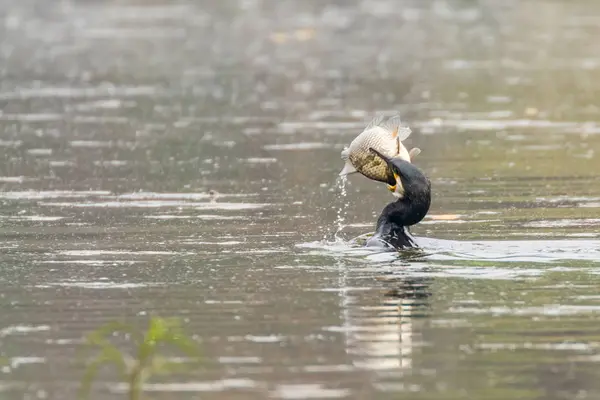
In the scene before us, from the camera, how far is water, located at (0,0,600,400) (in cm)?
882

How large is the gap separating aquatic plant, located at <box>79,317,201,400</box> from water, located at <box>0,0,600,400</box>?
12cm

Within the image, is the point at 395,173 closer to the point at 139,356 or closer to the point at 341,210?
the point at 341,210

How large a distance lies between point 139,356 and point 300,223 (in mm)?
6663

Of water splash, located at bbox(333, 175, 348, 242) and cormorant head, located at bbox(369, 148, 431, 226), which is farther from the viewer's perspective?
water splash, located at bbox(333, 175, 348, 242)

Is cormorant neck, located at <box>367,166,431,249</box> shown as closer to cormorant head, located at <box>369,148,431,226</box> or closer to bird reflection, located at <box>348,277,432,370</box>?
cormorant head, located at <box>369,148,431,226</box>

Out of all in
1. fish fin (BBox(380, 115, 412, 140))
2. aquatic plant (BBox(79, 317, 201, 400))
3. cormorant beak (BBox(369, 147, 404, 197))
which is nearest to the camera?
aquatic plant (BBox(79, 317, 201, 400))

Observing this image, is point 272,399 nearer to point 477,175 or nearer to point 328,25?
point 477,175

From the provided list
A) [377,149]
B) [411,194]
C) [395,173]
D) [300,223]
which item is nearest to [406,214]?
[411,194]

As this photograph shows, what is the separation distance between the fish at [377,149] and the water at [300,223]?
1.92 ft

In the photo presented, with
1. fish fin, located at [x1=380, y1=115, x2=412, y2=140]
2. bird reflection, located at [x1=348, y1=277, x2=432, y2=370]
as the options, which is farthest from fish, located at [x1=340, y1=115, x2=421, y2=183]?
bird reflection, located at [x1=348, y1=277, x2=432, y2=370]

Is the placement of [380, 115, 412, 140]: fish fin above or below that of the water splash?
above

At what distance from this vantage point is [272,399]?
791 centimetres

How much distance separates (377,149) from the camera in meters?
12.8

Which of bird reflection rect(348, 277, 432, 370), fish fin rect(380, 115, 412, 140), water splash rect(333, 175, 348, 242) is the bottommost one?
bird reflection rect(348, 277, 432, 370)
